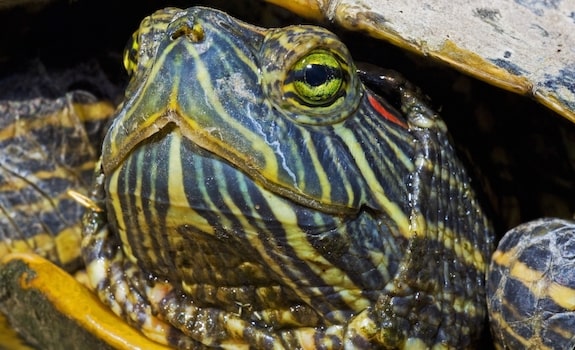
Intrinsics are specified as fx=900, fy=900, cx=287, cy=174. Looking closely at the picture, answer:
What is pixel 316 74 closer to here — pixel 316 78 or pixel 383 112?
pixel 316 78

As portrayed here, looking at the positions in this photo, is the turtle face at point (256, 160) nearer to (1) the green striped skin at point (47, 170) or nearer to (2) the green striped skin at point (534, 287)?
(2) the green striped skin at point (534, 287)

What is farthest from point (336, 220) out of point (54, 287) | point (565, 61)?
point (54, 287)

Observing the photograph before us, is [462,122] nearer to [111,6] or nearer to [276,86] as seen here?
[276,86]

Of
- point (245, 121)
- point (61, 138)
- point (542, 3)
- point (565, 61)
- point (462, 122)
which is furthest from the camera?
point (61, 138)

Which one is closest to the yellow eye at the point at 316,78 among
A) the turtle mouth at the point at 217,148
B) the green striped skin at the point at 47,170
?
the turtle mouth at the point at 217,148

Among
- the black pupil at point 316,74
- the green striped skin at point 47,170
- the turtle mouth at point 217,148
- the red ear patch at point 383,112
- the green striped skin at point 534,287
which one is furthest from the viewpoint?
the green striped skin at point 47,170

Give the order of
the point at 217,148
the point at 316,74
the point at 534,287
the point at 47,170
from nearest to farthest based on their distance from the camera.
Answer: the point at 217,148 < the point at 316,74 < the point at 534,287 < the point at 47,170

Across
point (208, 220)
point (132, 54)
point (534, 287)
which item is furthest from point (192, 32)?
point (534, 287)
